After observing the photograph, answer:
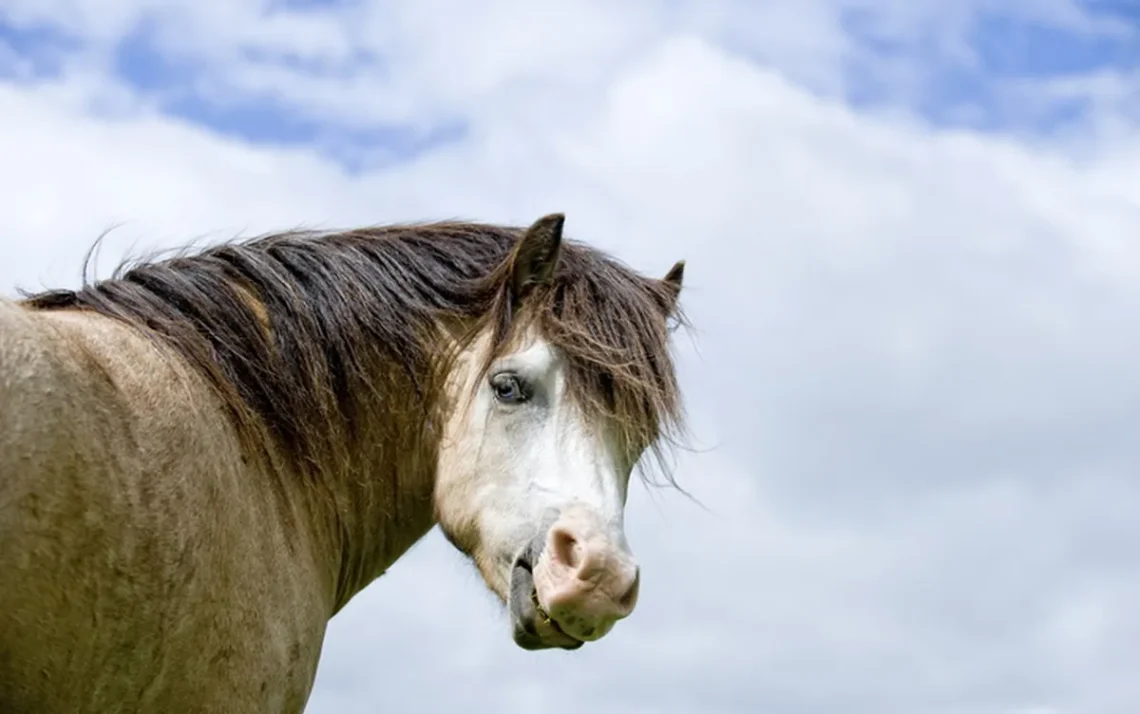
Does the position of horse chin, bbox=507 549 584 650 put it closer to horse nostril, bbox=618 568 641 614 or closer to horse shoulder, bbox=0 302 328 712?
horse nostril, bbox=618 568 641 614

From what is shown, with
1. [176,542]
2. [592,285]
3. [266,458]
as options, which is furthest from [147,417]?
[592,285]

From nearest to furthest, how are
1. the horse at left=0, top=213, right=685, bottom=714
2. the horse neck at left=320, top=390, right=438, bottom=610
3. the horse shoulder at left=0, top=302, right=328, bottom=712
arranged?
the horse shoulder at left=0, top=302, right=328, bottom=712 < the horse at left=0, top=213, right=685, bottom=714 < the horse neck at left=320, top=390, right=438, bottom=610

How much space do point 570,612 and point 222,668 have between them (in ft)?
4.40

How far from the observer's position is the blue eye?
607 centimetres

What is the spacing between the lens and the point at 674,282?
7.05 meters

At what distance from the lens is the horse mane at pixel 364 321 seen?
19.3ft

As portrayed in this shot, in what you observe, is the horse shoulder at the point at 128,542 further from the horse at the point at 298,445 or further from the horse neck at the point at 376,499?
the horse neck at the point at 376,499

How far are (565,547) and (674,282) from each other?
Result: 1.97 m

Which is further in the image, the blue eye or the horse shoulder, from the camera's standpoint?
the blue eye

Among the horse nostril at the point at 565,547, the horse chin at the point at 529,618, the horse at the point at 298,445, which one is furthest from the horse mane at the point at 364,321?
the horse chin at the point at 529,618

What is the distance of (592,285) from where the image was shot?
6434mm

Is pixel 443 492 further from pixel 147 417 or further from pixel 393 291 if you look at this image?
pixel 147 417

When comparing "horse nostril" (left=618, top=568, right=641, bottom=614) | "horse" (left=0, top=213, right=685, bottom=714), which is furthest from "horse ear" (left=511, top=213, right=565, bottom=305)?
"horse nostril" (left=618, top=568, right=641, bottom=614)

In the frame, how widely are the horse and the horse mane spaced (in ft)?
0.04
